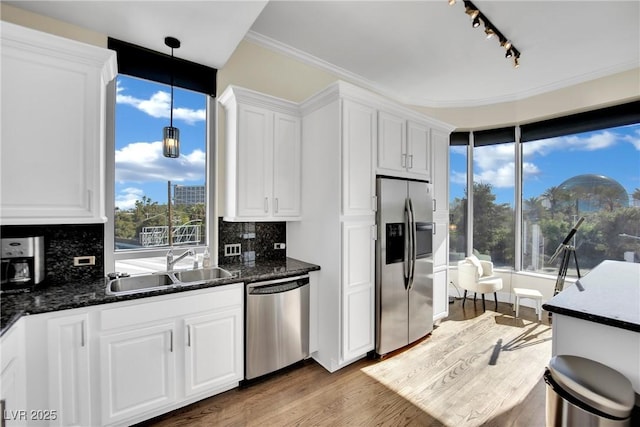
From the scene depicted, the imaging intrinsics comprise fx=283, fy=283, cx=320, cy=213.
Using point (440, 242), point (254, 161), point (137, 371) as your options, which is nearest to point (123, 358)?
point (137, 371)

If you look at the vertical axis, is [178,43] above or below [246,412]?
above

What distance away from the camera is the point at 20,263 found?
6.05ft

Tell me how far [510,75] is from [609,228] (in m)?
2.49

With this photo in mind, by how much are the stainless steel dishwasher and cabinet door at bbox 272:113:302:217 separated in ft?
2.37

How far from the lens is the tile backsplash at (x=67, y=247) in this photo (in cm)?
202

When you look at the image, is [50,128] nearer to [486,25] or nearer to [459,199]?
[486,25]

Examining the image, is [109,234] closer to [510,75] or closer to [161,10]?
[161,10]

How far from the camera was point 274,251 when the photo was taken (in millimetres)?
3057

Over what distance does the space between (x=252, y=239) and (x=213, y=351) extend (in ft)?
3.67

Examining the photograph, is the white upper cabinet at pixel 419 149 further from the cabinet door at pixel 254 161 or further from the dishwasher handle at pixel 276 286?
the dishwasher handle at pixel 276 286

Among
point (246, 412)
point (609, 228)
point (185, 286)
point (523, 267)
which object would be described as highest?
point (609, 228)

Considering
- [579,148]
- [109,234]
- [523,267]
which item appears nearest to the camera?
[109,234]

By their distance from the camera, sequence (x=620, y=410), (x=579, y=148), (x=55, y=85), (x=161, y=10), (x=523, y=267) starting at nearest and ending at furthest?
(x=620, y=410)
(x=55, y=85)
(x=161, y=10)
(x=579, y=148)
(x=523, y=267)

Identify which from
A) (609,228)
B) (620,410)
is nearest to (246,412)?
(620,410)
